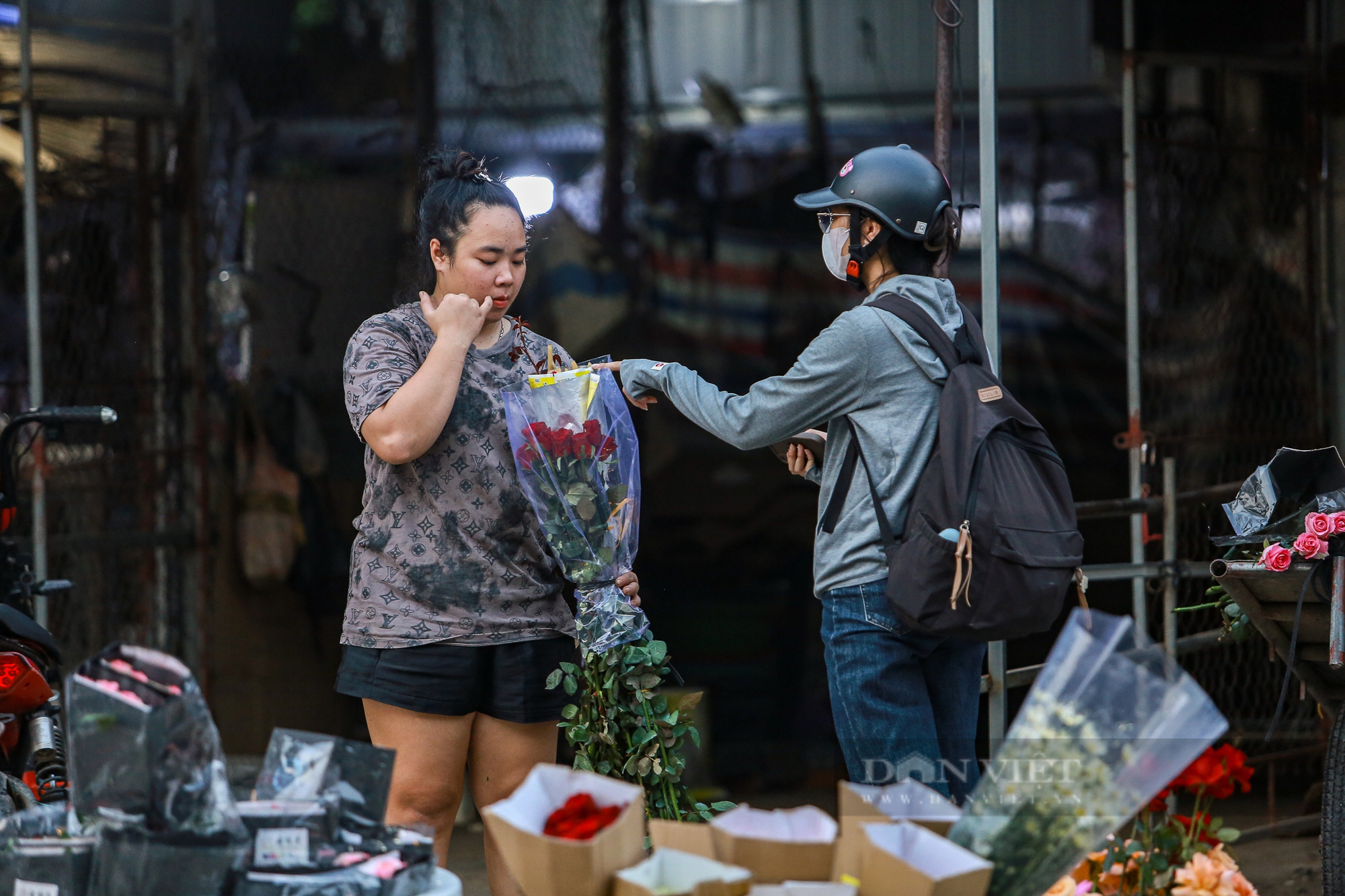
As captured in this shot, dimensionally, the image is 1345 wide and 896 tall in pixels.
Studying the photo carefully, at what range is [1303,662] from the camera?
9.42 ft

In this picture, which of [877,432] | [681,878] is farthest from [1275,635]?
[681,878]

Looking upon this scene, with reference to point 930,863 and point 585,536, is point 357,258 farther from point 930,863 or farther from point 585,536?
point 930,863

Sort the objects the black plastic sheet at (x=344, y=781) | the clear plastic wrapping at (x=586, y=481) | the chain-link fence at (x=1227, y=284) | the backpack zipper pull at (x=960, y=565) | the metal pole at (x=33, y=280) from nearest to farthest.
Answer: the black plastic sheet at (x=344, y=781) < the backpack zipper pull at (x=960, y=565) < the clear plastic wrapping at (x=586, y=481) < the metal pole at (x=33, y=280) < the chain-link fence at (x=1227, y=284)

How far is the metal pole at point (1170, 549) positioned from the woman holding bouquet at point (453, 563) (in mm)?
1936

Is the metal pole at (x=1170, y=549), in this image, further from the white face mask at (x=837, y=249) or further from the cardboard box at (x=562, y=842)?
the cardboard box at (x=562, y=842)

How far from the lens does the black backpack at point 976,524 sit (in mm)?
2109

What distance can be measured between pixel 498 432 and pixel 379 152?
2427mm

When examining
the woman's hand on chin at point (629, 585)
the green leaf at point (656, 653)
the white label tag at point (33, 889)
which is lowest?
the white label tag at point (33, 889)

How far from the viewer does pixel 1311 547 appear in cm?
249

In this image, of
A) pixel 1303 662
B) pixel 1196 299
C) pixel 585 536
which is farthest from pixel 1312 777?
pixel 585 536

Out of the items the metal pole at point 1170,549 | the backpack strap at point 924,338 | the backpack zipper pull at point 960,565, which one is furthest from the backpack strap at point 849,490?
the metal pole at point 1170,549

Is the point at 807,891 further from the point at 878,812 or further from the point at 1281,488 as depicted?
the point at 1281,488

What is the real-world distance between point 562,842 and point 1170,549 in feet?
9.08

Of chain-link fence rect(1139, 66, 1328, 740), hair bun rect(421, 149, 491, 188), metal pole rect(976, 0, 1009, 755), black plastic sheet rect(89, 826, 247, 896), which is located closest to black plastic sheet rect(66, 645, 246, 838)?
black plastic sheet rect(89, 826, 247, 896)
